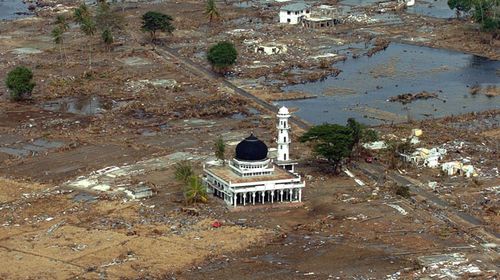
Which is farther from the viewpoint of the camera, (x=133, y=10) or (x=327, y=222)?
(x=133, y=10)

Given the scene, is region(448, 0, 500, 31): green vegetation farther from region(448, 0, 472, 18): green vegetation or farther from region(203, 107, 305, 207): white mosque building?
region(203, 107, 305, 207): white mosque building

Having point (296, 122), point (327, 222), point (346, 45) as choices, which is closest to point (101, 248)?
point (327, 222)

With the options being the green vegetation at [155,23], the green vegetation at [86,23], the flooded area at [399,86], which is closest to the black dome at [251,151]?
the flooded area at [399,86]

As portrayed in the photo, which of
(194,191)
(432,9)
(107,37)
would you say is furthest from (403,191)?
(432,9)

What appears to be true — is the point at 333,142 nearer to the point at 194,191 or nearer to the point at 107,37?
the point at 194,191

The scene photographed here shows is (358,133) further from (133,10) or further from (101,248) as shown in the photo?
(133,10)

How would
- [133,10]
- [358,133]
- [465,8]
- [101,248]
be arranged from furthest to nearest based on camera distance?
1. [133,10]
2. [465,8]
3. [358,133]
4. [101,248]

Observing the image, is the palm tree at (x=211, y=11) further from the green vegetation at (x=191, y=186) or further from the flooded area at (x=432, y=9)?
the green vegetation at (x=191, y=186)
